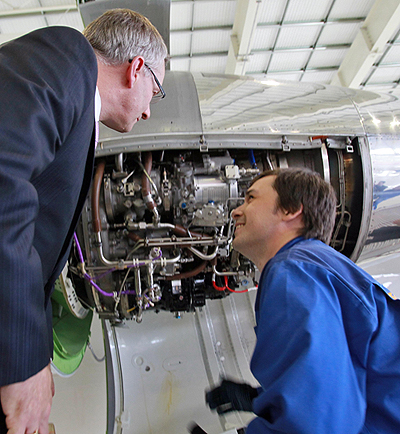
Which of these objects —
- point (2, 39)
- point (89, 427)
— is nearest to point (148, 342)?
point (89, 427)

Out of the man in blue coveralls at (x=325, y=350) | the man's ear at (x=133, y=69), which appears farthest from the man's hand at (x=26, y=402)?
the man's ear at (x=133, y=69)

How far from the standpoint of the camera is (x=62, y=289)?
8.32ft

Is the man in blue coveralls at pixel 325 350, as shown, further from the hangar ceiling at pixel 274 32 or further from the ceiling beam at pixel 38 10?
the ceiling beam at pixel 38 10

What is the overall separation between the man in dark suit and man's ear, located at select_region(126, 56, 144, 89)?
34 cm

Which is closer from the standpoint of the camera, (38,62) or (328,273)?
(38,62)

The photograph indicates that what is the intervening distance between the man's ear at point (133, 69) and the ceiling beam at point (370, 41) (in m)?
8.88

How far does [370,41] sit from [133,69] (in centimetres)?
954

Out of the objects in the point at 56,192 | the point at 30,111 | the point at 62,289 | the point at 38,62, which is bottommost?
the point at 62,289

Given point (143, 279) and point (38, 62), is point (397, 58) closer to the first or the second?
point (143, 279)

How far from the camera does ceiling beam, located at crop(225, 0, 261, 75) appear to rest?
754cm

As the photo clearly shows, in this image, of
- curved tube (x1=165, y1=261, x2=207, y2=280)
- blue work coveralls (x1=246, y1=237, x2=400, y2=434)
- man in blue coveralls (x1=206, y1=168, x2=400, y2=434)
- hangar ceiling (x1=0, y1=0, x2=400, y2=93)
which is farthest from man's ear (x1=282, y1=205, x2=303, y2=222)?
hangar ceiling (x1=0, y1=0, x2=400, y2=93)

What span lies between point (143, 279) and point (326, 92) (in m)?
2.28

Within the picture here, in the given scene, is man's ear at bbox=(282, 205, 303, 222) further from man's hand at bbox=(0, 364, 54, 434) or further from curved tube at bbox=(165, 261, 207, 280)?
man's hand at bbox=(0, 364, 54, 434)

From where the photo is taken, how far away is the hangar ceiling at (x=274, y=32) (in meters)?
7.55
